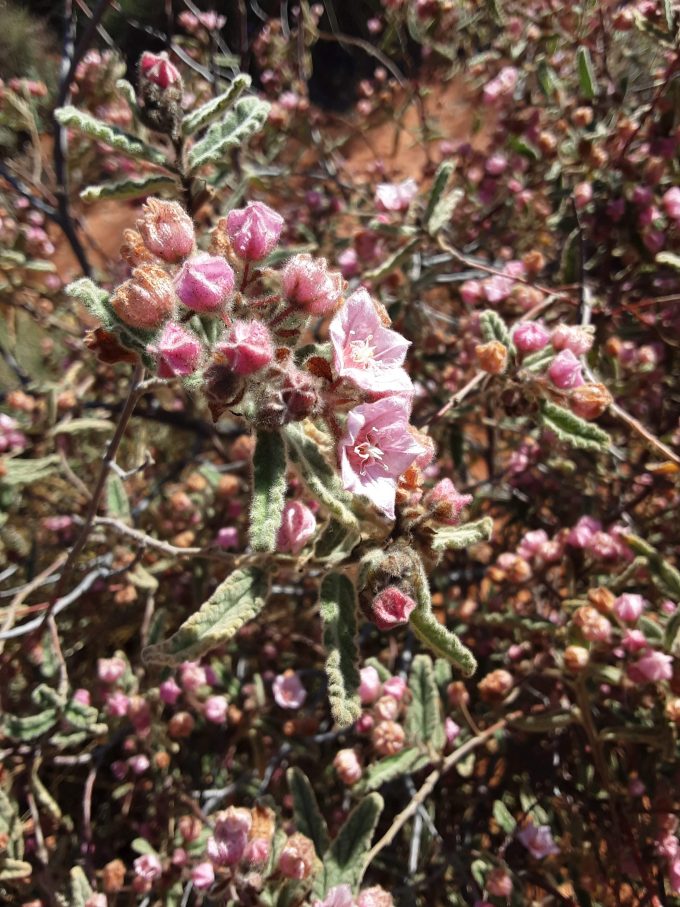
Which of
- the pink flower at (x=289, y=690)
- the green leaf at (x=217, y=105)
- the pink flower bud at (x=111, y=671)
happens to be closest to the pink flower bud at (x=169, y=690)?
the pink flower bud at (x=111, y=671)

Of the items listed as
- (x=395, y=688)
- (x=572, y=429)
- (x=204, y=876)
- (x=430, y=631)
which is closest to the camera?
(x=430, y=631)

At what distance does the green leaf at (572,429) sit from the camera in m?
1.59

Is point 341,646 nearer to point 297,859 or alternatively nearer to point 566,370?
point 297,859

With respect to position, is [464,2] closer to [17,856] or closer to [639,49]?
[639,49]

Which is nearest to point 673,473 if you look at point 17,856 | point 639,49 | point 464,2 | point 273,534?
point 273,534


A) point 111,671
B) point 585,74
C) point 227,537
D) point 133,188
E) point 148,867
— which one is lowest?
point 148,867

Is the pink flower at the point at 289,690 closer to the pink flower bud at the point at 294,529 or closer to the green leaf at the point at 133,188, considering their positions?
the pink flower bud at the point at 294,529

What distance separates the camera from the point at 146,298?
1174 millimetres

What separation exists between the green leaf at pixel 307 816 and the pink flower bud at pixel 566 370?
132 centimetres

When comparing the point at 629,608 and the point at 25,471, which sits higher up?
the point at 25,471

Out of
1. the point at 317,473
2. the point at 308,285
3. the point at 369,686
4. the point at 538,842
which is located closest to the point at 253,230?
the point at 308,285

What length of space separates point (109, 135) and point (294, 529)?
102cm

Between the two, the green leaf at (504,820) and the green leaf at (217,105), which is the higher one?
the green leaf at (217,105)

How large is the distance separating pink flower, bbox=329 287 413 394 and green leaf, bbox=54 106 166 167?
730mm
